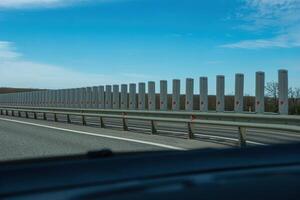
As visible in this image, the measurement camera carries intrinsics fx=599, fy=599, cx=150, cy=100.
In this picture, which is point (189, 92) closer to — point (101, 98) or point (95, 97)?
point (101, 98)

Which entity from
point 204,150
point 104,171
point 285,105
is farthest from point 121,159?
point 285,105

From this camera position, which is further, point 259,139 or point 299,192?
point 259,139

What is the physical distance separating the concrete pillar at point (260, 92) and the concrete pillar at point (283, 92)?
123 centimetres

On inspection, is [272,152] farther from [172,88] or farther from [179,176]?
[172,88]

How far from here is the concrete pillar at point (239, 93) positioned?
106ft

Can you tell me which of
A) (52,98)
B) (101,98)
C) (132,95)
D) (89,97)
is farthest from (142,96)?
(52,98)

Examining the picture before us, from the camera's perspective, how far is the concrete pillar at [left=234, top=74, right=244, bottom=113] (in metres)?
32.4

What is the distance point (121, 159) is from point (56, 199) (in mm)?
405

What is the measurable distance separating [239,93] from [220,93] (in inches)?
77.3

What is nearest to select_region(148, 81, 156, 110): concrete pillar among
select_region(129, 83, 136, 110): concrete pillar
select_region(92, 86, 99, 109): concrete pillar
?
select_region(129, 83, 136, 110): concrete pillar

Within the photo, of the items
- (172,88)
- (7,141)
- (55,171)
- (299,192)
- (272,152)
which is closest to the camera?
(55,171)

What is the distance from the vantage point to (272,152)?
267cm

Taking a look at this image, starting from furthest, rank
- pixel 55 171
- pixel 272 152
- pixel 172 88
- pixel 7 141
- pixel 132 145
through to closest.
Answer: pixel 172 88
pixel 7 141
pixel 132 145
pixel 272 152
pixel 55 171

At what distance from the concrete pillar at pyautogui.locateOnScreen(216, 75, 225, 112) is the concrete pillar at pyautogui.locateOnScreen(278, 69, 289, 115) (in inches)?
200
